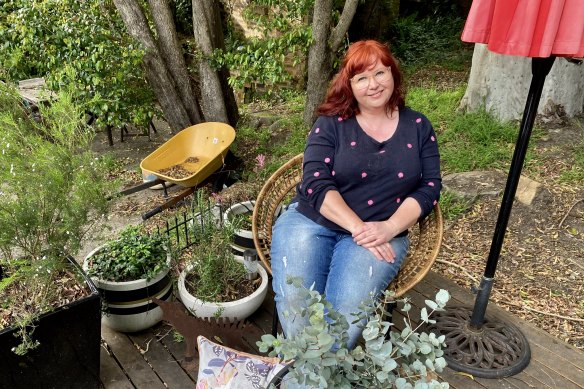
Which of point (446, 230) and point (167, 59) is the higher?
point (167, 59)

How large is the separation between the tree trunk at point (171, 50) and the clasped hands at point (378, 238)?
3.05m

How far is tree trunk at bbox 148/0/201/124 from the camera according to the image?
4.22 metres

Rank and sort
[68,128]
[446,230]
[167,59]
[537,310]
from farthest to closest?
[167,59] < [446,230] < [537,310] < [68,128]

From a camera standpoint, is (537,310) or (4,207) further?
(537,310)

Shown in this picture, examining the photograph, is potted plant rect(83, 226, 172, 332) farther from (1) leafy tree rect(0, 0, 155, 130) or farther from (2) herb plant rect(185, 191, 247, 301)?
(1) leafy tree rect(0, 0, 155, 130)

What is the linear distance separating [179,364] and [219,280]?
39 cm

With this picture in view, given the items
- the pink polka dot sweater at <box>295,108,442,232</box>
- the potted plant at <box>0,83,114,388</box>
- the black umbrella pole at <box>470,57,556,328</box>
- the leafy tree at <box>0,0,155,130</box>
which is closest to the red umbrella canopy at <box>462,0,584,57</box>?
the black umbrella pole at <box>470,57,556,328</box>

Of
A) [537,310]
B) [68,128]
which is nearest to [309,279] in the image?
[68,128]

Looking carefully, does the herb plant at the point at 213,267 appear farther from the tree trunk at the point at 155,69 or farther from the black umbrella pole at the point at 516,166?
the tree trunk at the point at 155,69

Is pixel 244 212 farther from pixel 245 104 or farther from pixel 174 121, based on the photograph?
pixel 245 104

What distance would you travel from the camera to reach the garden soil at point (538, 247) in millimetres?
2623

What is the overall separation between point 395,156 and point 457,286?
108 cm

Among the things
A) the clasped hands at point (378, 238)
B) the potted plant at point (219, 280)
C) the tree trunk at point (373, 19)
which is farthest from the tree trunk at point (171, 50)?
the tree trunk at point (373, 19)

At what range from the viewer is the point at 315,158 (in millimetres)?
2080
